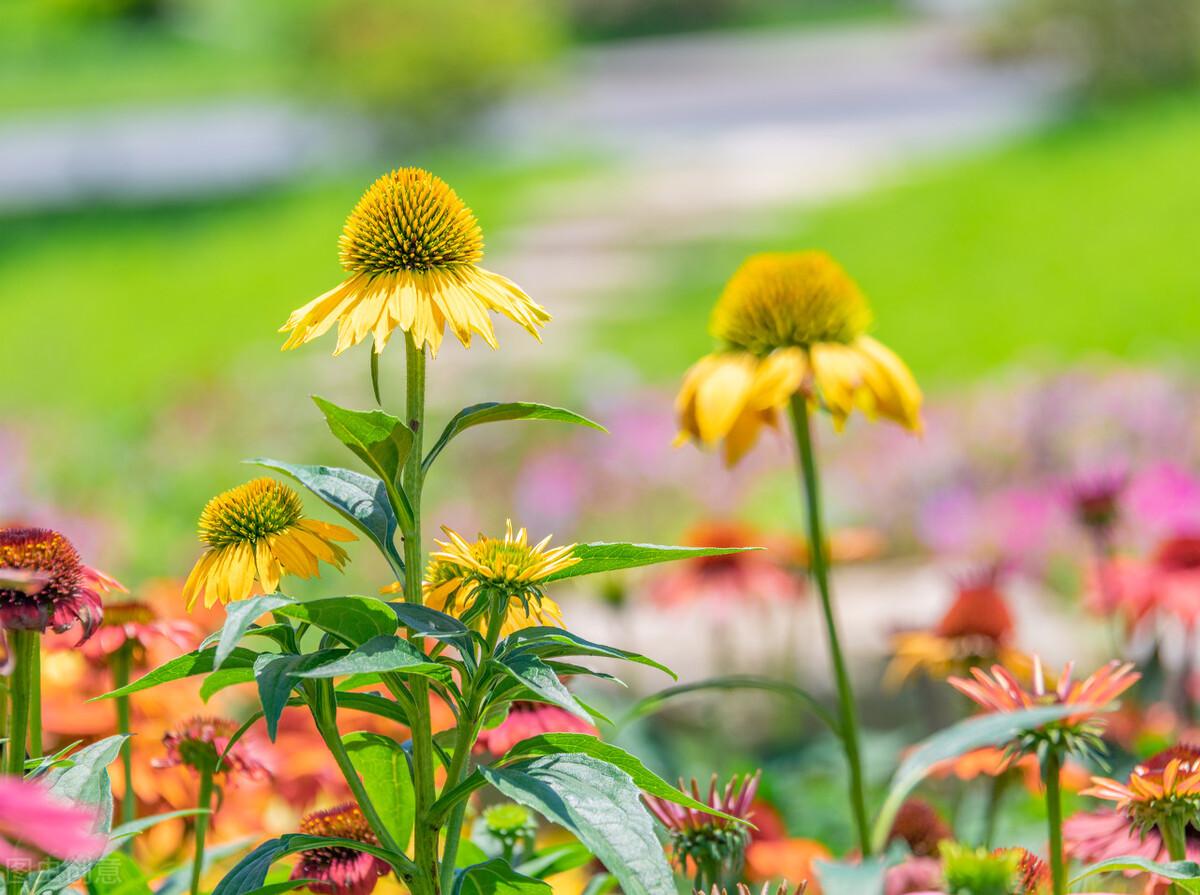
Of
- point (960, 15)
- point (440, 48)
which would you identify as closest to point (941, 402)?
point (440, 48)

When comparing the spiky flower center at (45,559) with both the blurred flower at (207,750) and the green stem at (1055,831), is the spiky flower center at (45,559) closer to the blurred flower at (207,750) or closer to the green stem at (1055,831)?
the blurred flower at (207,750)

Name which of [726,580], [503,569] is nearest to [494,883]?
[503,569]

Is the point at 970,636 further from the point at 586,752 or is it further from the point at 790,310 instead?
the point at 586,752

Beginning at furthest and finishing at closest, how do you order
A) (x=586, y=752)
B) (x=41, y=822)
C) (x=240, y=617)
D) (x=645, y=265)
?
(x=645, y=265) → (x=586, y=752) → (x=240, y=617) → (x=41, y=822)

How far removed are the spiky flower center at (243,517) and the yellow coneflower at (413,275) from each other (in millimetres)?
109

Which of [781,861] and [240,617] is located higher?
[240,617]

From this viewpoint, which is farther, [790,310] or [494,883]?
[790,310]

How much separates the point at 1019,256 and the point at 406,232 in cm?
881

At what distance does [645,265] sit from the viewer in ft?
33.1

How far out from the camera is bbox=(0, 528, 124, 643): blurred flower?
99cm

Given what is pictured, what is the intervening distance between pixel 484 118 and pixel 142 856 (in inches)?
529

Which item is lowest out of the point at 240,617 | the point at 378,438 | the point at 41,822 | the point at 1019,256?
the point at 41,822

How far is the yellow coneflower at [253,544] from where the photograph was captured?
3.53 ft

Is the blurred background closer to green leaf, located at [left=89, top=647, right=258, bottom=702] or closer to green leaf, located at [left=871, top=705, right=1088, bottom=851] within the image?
green leaf, located at [left=871, top=705, right=1088, bottom=851]
